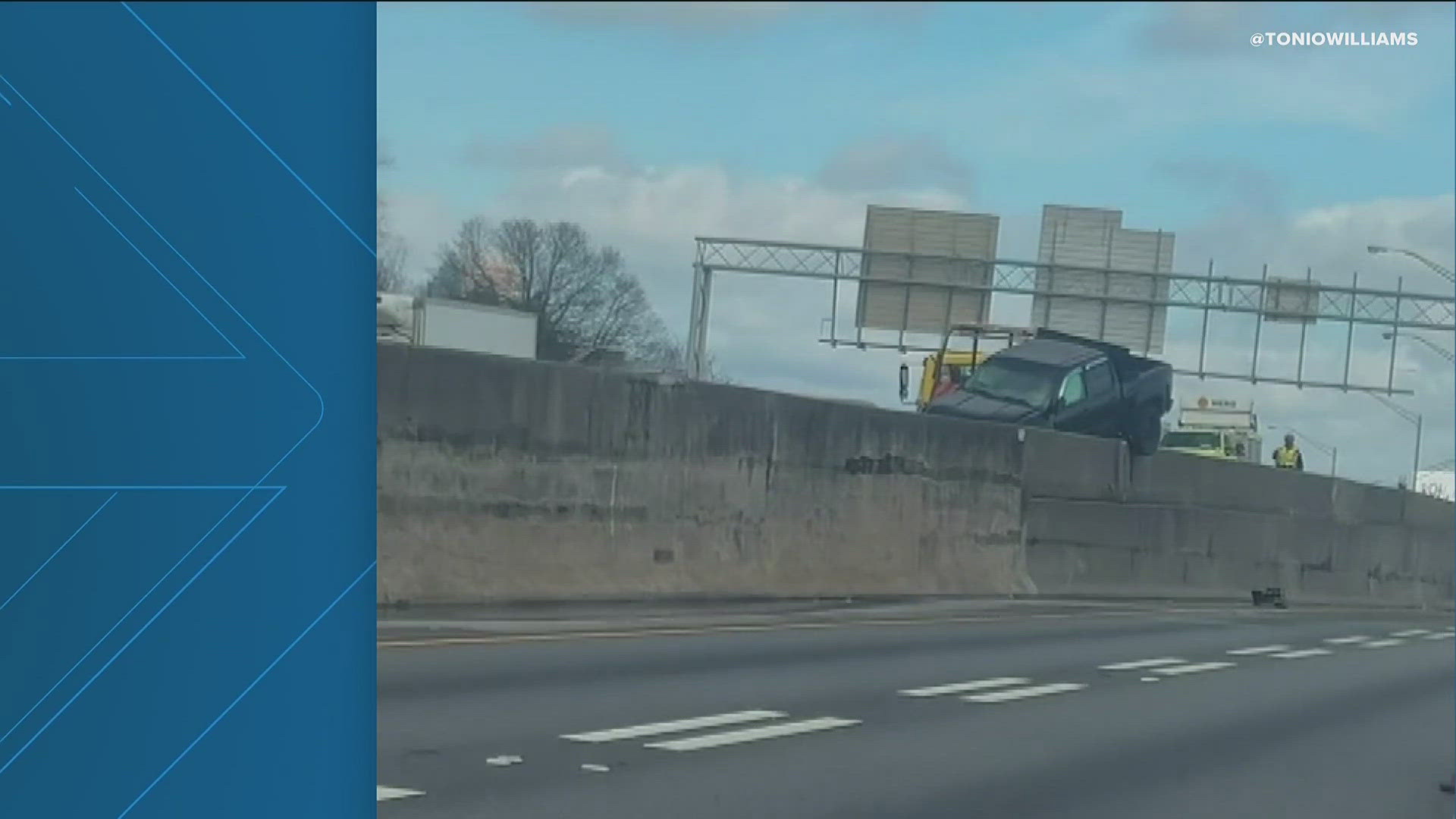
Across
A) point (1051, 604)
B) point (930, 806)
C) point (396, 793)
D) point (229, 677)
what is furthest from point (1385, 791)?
point (1051, 604)

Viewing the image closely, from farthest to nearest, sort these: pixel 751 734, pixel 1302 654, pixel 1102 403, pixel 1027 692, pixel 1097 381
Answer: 1. pixel 1097 381
2. pixel 1102 403
3. pixel 1302 654
4. pixel 1027 692
5. pixel 751 734

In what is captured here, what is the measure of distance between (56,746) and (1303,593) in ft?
110

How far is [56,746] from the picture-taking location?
7.39 feet

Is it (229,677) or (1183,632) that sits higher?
(229,677)

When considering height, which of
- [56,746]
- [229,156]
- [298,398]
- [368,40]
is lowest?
[56,746]

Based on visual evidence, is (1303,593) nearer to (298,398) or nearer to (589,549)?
(589,549)

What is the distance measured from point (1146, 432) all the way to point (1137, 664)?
15856mm

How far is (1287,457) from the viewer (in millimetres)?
45500

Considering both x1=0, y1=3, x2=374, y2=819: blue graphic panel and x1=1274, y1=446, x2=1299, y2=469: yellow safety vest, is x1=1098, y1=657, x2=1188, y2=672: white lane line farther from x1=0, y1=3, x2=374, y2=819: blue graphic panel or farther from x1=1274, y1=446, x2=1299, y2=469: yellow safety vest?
x1=1274, y1=446, x2=1299, y2=469: yellow safety vest

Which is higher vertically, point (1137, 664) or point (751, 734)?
point (751, 734)

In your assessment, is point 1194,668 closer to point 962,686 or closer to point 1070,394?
point 962,686

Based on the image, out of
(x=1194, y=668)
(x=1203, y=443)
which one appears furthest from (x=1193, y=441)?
(x=1194, y=668)

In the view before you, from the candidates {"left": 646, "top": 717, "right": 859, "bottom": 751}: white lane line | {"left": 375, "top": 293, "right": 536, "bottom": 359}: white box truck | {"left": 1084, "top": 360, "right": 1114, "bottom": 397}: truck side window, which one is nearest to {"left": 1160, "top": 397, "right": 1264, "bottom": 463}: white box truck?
{"left": 1084, "top": 360, "right": 1114, "bottom": 397}: truck side window

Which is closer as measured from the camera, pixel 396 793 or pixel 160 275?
pixel 160 275
